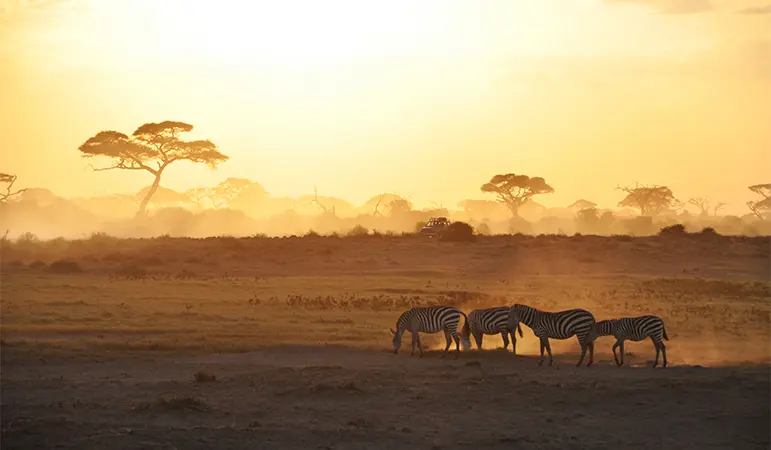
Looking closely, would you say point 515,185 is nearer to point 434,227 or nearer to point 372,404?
point 434,227

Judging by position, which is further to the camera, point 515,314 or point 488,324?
point 488,324

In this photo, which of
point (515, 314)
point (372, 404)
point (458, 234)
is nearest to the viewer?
point (372, 404)

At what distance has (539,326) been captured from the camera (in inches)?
858

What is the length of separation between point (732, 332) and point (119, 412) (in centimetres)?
1768

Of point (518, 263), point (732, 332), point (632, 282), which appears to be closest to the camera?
point (732, 332)

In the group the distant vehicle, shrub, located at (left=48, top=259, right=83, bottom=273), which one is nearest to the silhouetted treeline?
the distant vehicle

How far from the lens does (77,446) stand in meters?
13.8

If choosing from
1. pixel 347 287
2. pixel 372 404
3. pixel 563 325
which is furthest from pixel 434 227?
pixel 372 404

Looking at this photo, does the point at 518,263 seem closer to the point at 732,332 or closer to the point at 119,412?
the point at 732,332

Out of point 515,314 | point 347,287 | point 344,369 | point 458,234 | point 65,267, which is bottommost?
point 344,369

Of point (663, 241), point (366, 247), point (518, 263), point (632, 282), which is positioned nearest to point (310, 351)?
point (632, 282)

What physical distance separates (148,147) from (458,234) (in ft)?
109

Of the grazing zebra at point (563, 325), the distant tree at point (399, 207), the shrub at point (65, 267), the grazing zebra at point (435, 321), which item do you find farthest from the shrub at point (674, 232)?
the distant tree at point (399, 207)

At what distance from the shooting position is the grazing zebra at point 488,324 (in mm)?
22641
